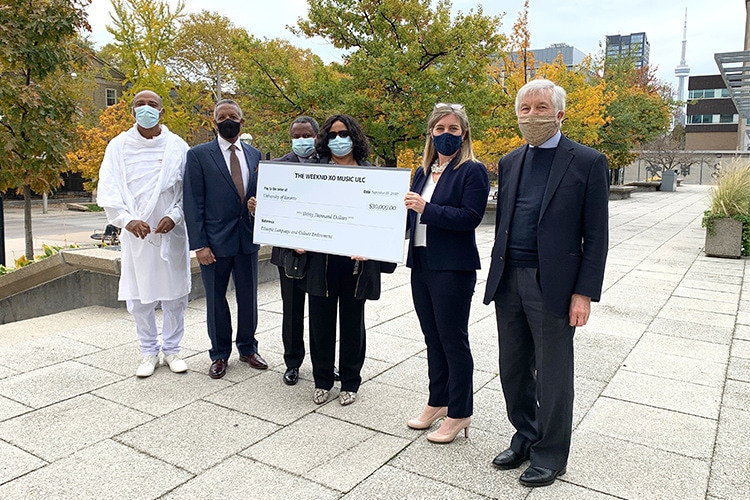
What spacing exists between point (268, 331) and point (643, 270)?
704 centimetres

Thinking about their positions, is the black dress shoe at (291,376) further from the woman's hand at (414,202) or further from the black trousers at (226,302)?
the woman's hand at (414,202)

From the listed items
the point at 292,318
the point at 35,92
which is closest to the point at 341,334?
the point at 292,318

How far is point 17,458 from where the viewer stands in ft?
11.5

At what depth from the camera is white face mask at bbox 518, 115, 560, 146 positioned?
3168 millimetres

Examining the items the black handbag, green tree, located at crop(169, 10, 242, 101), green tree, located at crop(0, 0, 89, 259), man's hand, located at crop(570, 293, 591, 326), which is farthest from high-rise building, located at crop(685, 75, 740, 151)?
man's hand, located at crop(570, 293, 591, 326)

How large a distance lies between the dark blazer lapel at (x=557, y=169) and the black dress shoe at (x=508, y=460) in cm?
140

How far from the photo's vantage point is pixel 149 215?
4812 mm

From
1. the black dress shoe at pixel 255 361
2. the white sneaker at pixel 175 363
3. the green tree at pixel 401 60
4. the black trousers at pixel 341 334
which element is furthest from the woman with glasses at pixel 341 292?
the green tree at pixel 401 60

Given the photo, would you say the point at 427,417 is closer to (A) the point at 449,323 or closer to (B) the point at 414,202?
(A) the point at 449,323

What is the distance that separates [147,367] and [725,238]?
439 inches

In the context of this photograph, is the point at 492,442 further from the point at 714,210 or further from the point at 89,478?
the point at 714,210

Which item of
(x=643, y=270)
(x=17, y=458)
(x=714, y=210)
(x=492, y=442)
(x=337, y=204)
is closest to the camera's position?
(x=17, y=458)

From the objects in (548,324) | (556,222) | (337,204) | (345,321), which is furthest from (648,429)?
(337,204)

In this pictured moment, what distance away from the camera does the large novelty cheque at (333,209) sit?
385 centimetres
